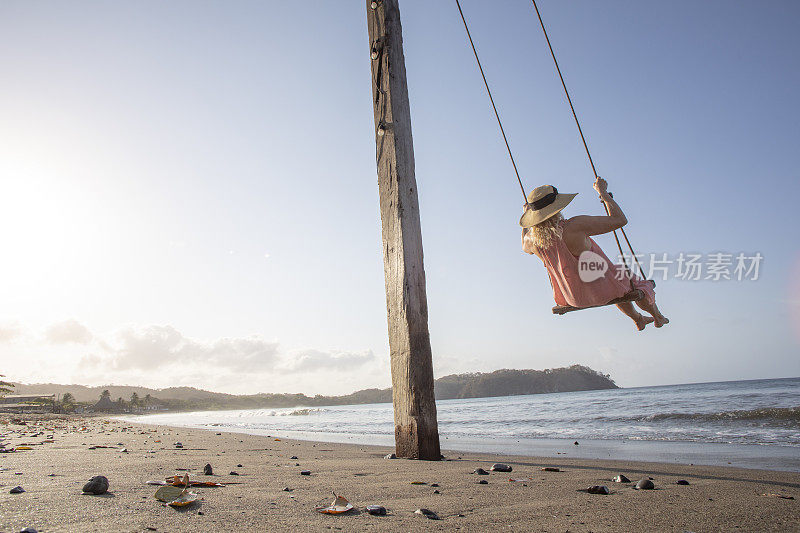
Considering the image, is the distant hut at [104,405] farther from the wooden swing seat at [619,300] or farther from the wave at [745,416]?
the wooden swing seat at [619,300]

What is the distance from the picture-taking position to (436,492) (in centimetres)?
262

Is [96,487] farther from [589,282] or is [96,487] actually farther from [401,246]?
[589,282]

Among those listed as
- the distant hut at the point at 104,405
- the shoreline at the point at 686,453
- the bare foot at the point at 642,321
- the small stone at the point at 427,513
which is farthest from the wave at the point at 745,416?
the distant hut at the point at 104,405

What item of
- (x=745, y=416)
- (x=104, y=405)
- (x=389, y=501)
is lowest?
(x=389, y=501)

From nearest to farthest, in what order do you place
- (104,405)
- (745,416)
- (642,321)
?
1. (642,321)
2. (745,416)
3. (104,405)

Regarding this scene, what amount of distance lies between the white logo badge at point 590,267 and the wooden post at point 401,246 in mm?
1384

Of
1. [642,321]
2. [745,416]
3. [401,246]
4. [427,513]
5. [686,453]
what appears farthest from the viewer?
[745,416]

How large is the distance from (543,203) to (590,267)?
67 cm

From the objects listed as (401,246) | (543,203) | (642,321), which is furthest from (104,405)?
(543,203)

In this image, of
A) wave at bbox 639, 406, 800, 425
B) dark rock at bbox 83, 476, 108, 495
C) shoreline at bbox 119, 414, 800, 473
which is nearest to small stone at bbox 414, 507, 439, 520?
dark rock at bbox 83, 476, 108, 495

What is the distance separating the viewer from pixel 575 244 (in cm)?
404

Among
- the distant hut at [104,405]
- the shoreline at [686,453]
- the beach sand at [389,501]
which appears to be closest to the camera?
the beach sand at [389,501]

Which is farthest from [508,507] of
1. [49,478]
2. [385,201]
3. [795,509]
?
[385,201]

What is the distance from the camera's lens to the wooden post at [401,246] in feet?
13.8
